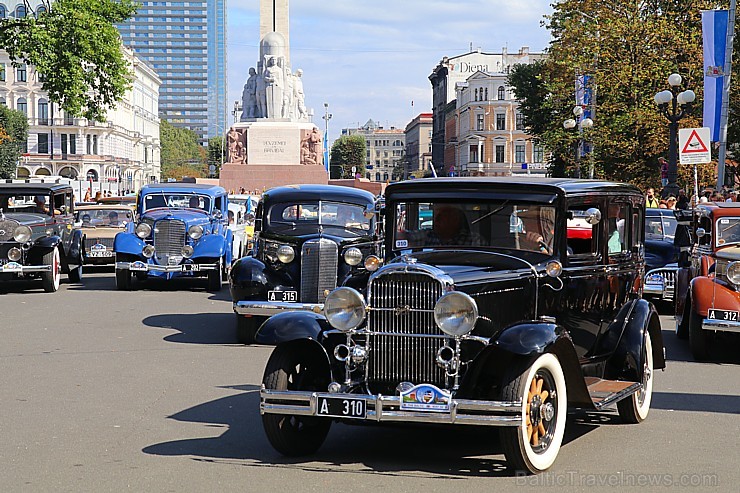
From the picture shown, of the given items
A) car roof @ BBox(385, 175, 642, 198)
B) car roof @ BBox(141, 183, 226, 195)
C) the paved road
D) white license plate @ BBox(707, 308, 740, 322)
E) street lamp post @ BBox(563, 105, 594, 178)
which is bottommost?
the paved road

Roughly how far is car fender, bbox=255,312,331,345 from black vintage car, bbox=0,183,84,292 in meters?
12.9

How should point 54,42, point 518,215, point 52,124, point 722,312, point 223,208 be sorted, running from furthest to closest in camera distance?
point 52,124 → point 54,42 → point 223,208 → point 722,312 → point 518,215

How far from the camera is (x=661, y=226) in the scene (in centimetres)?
2020

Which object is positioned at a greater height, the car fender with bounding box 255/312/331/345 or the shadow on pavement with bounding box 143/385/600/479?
the car fender with bounding box 255/312/331/345

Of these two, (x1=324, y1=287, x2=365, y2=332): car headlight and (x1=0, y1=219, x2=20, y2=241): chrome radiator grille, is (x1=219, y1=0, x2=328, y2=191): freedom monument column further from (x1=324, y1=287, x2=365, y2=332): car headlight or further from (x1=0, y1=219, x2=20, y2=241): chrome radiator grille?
(x1=324, y1=287, x2=365, y2=332): car headlight

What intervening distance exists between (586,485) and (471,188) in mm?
2281

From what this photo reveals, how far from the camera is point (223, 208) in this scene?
21453 millimetres

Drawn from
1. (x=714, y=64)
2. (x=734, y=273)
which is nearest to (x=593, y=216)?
(x=734, y=273)

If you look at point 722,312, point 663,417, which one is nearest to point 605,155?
point 722,312

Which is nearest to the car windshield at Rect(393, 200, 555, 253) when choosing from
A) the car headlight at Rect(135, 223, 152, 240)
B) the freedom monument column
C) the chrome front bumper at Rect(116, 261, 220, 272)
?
the chrome front bumper at Rect(116, 261, 220, 272)

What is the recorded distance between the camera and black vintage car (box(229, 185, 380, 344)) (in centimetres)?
1348

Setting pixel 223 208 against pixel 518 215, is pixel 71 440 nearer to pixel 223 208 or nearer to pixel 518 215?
pixel 518 215

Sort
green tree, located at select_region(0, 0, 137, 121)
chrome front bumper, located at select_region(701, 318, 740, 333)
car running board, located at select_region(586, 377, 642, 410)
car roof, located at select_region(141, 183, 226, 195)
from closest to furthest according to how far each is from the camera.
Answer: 1. car running board, located at select_region(586, 377, 642, 410)
2. chrome front bumper, located at select_region(701, 318, 740, 333)
3. car roof, located at select_region(141, 183, 226, 195)
4. green tree, located at select_region(0, 0, 137, 121)

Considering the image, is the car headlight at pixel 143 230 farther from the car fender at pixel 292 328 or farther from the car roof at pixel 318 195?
the car fender at pixel 292 328
